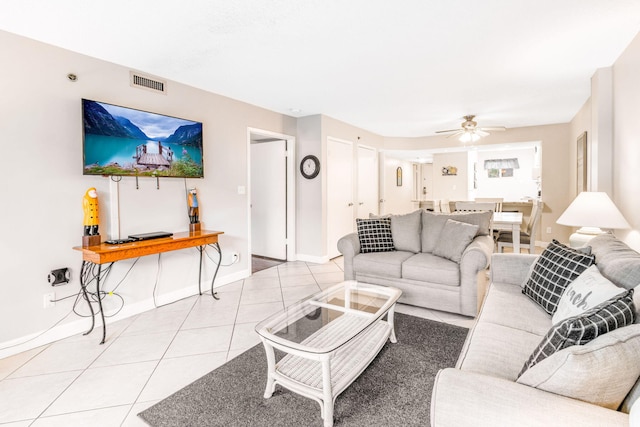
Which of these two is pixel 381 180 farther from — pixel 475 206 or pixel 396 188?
pixel 475 206

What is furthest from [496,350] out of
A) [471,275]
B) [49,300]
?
[49,300]

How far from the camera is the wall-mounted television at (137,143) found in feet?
8.71

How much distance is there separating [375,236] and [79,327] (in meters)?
2.86

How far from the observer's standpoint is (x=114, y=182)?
2848 millimetres

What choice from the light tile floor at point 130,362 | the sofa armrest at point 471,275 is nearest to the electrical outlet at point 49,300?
the light tile floor at point 130,362

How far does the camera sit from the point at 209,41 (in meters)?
2.49

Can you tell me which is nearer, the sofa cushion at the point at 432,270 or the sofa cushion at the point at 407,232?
the sofa cushion at the point at 432,270

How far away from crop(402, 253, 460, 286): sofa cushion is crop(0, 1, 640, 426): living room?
4.30 ft

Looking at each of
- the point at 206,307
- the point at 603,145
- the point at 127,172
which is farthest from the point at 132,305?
the point at 603,145

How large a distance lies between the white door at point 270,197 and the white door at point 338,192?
2.33 ft

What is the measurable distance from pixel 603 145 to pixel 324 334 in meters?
3.19

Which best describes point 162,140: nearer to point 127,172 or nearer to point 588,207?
point 127,172

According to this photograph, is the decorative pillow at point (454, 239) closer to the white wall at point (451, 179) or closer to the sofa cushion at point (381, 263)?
the sofa cushion at point (381, 263)

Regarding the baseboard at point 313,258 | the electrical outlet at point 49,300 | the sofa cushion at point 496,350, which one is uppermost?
the sofa cushion at point 496,350
